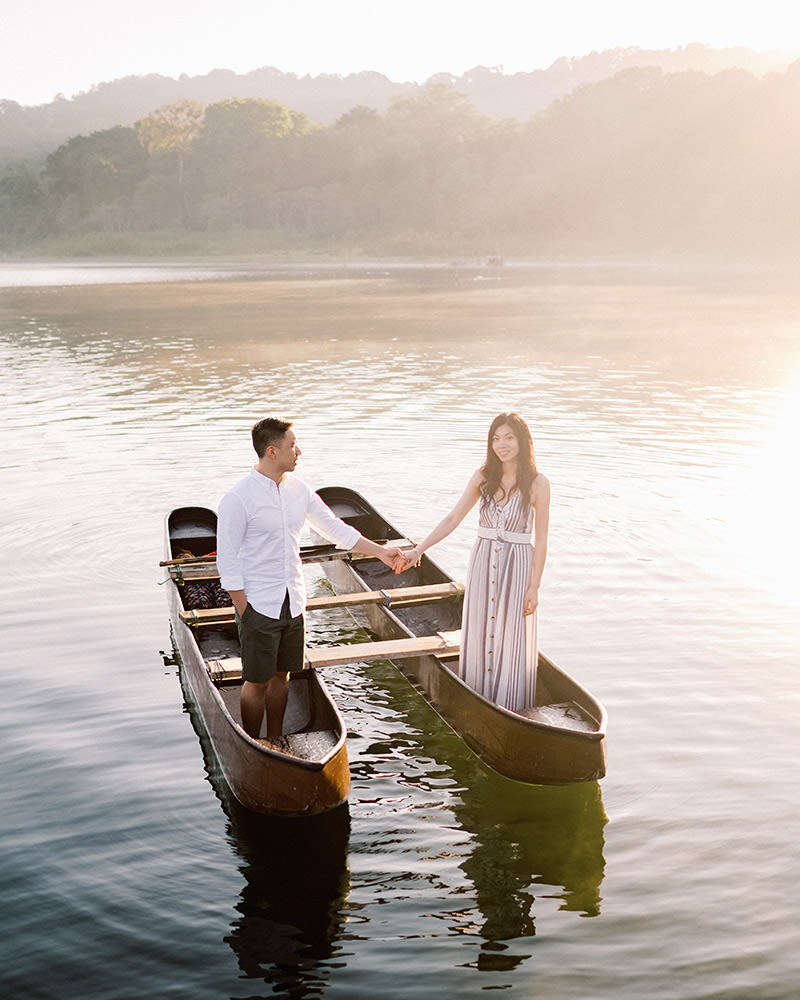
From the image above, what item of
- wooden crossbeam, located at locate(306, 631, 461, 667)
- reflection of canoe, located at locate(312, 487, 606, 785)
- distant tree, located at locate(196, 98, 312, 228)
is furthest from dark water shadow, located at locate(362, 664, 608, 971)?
distant tree, located at locate(196, 98, 312, 228)

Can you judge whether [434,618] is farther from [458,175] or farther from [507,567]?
[458,175]

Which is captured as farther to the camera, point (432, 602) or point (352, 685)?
point (432, 602)

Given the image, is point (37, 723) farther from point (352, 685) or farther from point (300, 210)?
point (300, 210)

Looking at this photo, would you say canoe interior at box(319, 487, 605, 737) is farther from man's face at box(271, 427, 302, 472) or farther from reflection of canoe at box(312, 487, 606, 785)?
man's face at box(271, 427, 302, 472)

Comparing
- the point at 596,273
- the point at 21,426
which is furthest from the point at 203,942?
the point at 596,273

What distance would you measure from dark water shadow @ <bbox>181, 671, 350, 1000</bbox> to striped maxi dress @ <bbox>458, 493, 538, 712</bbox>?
141cm

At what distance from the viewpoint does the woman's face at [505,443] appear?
692 centimetres

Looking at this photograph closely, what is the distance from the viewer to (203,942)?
5629 millimetres

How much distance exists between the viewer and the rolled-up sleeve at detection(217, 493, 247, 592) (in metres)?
6.41

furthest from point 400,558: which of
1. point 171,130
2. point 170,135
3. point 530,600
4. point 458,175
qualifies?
point 171,130

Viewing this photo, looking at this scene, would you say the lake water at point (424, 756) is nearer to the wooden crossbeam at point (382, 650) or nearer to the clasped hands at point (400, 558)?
the wooden crossbeam at point (382, 650)

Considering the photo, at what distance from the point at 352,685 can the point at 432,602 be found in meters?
1.27

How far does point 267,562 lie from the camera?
6.58m

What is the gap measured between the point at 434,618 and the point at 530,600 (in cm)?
284
